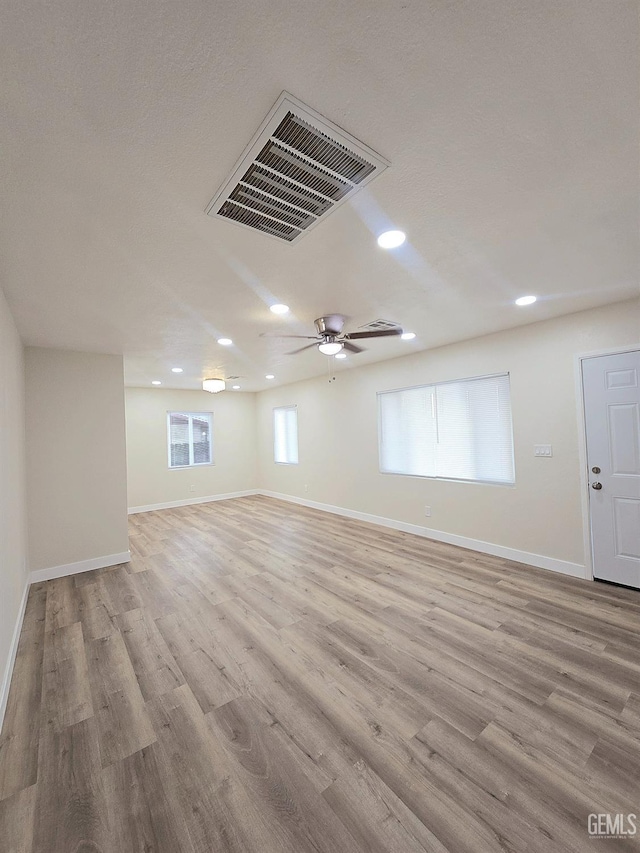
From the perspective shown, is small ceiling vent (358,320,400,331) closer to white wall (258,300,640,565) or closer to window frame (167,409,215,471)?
white wall (258,300,640,565)

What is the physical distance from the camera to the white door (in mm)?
3057

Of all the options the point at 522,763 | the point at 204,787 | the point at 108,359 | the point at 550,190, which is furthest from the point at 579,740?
the point at 108,359

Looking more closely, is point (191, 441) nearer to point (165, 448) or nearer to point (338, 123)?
point (165, 448)

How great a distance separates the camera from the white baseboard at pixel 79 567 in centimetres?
376

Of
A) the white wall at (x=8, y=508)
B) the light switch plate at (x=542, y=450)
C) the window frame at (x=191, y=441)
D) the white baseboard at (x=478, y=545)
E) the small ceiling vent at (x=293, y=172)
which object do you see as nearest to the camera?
the small ceiling vent at (x=293, y=172)

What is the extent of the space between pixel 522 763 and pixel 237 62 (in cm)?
287

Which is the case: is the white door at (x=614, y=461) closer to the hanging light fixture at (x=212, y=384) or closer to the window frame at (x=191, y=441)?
the hanging light fixture at (x=212, y=384)

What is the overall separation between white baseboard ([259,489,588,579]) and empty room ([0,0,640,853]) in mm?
41

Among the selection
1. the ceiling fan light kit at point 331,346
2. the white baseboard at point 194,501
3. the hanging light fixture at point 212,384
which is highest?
the hanging light fixture at point 212,384

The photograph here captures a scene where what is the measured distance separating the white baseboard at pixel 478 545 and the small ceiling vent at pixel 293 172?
3.88m

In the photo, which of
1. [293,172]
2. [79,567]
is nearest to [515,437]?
[293,172]

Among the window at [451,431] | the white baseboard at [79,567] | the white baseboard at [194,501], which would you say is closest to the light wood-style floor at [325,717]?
the white baseboard at [79,567]

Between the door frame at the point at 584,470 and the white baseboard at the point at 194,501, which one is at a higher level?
the door frame at the point at 584,470

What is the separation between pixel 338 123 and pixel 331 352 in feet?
6.75
